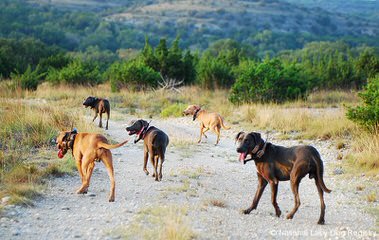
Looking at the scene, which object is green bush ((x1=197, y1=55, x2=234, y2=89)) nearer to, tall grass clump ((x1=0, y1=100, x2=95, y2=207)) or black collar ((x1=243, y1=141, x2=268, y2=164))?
tall grass clump ((x1=0, y1=100, x2=95, y2=207))

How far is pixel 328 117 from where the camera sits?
17594mm

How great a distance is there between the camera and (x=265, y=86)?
23781 mm

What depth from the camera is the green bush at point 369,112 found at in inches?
554

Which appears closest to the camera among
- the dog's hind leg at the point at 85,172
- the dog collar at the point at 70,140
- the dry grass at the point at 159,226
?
the dry grass at the point at 159,226

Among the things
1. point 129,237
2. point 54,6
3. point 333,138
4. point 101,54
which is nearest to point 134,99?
point 333,138

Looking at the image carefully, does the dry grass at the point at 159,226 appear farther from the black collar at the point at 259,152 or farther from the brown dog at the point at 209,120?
the brown dog at the point at 209,120

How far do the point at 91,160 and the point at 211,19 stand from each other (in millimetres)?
136642

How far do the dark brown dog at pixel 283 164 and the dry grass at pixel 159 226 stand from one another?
47.0 inches

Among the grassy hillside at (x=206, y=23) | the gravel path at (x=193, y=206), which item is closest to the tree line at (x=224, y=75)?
the gravel path at (x=193, y=206)

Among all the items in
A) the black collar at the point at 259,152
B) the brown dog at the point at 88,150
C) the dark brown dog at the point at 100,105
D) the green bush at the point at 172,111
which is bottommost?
the green bush at the point at 172,111

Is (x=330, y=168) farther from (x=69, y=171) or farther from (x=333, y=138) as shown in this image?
(x=69, y=171)

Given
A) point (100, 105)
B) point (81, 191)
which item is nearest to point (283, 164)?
point (81, 191)

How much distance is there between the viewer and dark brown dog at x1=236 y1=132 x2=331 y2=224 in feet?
24.3

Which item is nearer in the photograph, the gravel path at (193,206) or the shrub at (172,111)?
the gravel path at (193,206)
